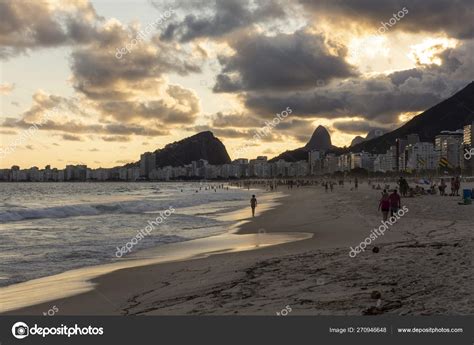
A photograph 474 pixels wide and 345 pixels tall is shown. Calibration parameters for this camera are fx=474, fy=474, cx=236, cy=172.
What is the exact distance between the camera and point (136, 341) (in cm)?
746

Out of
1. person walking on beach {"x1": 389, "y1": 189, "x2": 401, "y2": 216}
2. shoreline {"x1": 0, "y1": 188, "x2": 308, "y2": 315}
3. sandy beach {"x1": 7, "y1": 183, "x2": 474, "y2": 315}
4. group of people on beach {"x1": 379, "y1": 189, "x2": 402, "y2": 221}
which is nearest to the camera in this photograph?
sandy beach {"x1": 7, "y1": 183, "x2": 474, "y2": 315}

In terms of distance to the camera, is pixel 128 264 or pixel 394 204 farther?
pixel 394 204

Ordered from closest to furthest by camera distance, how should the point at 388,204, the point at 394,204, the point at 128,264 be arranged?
1. the point at 128,264
2. the point at 388,204
3. the point at 394,204

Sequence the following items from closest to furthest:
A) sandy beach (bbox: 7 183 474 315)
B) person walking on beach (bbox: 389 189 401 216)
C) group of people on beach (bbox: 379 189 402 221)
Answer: sandy beach (bbox: 7 183 474 315), group of people on beach (bbox: 379 189 402 221), person walking on beach (bbox: 389 189 401 216)

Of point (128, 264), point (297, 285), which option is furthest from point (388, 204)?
point (297, 285)

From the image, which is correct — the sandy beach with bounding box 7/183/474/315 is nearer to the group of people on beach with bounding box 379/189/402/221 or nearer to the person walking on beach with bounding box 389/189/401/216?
the group of people on beach with bounding box 379/189/402/221

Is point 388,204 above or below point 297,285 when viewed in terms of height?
above

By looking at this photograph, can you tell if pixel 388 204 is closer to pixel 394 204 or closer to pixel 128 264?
pixel 394 204

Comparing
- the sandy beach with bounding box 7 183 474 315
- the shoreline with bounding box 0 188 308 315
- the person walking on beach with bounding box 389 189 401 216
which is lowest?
the shoreline with bounding box 0 188 308 315

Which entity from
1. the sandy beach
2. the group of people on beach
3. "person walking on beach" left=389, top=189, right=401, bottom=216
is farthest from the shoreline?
"person walking on beach" left=389, top=189, right=401, bottom=216

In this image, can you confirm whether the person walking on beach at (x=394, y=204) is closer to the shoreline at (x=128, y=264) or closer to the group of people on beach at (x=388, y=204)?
the group of people on beach at (x=388, y=204)

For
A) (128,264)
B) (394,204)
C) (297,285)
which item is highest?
(394,204)

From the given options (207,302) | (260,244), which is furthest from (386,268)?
(260,244)

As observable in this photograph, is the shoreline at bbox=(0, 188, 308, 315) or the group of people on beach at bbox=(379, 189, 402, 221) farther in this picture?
the group of people on beach at bbox=(379, 189, 402, 221)
